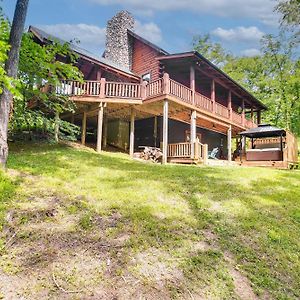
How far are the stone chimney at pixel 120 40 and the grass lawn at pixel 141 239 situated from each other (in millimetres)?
15195

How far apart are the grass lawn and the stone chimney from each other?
15.2 metres

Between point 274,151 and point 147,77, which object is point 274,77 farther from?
point 147,77

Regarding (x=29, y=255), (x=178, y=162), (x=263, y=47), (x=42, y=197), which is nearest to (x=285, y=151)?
(x=178, y=162)

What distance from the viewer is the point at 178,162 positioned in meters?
14.6

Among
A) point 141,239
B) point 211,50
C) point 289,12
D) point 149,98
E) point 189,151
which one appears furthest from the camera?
point 211,50

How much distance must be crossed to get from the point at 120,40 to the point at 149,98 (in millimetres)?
9321

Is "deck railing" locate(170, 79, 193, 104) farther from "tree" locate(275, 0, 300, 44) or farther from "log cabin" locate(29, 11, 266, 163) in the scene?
"tree" locate(275, 0, 300, 44)

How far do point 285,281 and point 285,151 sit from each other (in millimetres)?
14252

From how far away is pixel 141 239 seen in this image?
4633mm

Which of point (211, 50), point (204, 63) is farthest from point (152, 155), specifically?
point (211, 50)

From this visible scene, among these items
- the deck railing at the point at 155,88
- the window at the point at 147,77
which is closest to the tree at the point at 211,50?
the window at the point at 147,77

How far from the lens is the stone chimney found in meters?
21.1

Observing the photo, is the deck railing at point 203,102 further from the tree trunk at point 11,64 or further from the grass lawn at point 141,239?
the tree trunk at point 11,64

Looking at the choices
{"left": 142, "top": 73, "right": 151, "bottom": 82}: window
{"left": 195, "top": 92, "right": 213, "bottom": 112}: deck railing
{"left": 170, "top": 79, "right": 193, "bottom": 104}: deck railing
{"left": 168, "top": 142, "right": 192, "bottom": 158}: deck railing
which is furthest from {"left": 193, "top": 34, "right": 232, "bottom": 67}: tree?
{"left": 168, "top": 142, "right": 192, "bottom": 158}: deck railing
